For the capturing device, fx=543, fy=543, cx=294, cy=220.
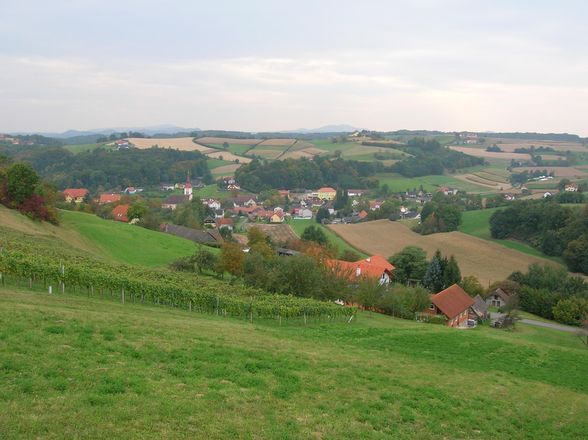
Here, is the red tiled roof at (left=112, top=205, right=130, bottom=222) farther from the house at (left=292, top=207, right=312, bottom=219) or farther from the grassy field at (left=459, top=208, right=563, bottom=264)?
the grassy field at (left=459, top=208, right=563, bottom=264)

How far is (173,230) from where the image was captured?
84188 millimetres

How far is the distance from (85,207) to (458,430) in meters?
78.3

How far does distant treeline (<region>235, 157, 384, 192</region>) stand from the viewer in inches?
6658

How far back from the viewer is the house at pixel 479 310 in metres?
53.0

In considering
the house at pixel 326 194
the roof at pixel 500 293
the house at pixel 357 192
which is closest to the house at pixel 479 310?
the roof at pixel 500 293

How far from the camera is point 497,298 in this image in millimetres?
63031

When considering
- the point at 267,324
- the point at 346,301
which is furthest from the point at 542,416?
the point at 346,301

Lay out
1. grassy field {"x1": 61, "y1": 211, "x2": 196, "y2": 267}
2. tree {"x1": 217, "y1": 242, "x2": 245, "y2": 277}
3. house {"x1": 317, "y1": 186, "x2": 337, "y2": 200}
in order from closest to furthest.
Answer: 1. tree {"x1": 217, "y1": 242, "x2": 245, "y2": 277}
2. grassy field {"x1": 61, "y1": 211, "x2": 196, "y2": 267}
3. house {"x1": 317, "y1": 186, "x2": 337, "y2": 200}

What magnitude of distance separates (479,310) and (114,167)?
456 ft

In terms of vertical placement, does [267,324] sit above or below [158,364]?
below

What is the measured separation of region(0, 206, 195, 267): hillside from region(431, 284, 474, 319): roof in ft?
83.7

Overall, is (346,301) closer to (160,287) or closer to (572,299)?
(160,287)

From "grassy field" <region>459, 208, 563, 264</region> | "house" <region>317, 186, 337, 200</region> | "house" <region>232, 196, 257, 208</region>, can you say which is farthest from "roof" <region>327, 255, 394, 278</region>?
"house" <region>317, 186, 337, 200</region>

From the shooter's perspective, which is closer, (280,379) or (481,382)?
(280,379)
